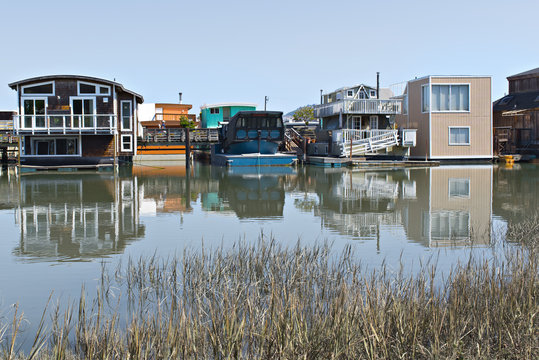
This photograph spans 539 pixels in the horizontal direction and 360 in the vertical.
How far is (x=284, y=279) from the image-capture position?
23.9 feet

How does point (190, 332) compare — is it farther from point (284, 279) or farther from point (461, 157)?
point (461, 157)

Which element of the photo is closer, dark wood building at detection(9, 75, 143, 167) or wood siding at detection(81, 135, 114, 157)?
dark wood building at detection(9, 75, 143, 167)

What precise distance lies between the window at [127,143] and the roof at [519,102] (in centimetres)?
3214

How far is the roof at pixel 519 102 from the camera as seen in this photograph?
4896 cm

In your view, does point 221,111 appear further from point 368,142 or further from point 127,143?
point 368,142

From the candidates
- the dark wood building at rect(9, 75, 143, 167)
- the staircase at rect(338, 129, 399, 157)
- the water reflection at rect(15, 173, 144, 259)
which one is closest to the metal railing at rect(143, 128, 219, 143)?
the dark wood building at rect(9, 75, 143, 167)

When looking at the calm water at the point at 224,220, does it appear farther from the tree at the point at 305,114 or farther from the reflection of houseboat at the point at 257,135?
the tree at the point at 305,114

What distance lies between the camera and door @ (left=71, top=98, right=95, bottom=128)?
33.6 metres

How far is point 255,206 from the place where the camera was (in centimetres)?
1670

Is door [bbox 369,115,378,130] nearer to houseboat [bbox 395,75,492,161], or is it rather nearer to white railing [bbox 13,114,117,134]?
houseboat [bbox 395,75,492,161]

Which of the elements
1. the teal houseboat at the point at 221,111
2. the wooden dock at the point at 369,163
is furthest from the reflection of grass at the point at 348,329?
the teal houseboat at the point at 221,111

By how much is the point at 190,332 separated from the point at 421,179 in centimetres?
2264

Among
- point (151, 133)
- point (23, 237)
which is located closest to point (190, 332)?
point (23, 237)

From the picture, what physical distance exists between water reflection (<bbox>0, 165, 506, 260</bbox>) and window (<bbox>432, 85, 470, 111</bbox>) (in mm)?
13594
